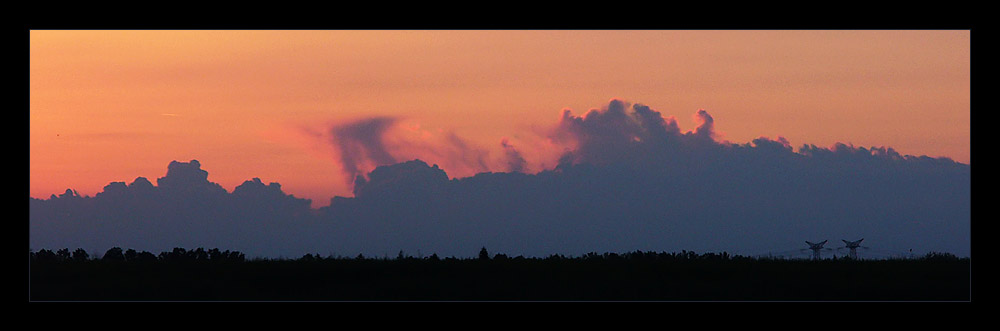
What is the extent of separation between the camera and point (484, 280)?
32000 millimetres

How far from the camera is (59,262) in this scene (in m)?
34.3

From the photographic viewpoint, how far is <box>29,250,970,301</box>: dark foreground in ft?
99.7

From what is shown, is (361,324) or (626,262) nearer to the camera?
(361,324)

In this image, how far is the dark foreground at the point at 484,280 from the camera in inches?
1196
